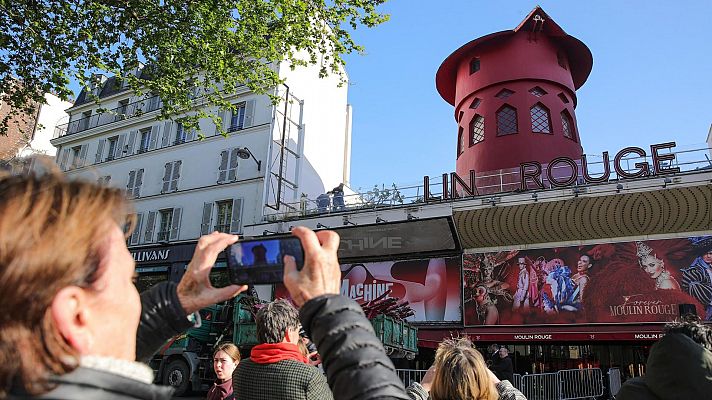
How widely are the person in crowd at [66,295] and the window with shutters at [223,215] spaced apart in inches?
841

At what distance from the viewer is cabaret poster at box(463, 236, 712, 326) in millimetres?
14148

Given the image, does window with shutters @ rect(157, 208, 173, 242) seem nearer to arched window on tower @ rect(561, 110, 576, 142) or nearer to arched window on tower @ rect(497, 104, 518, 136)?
arched window on tower @ rect(497, 104, 518, 136)

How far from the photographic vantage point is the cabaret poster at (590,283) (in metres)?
14.1

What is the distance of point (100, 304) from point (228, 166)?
2243 centimetres

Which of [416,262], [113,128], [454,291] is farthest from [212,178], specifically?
[454,291]

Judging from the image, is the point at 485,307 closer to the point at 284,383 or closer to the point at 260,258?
the point at 284,383

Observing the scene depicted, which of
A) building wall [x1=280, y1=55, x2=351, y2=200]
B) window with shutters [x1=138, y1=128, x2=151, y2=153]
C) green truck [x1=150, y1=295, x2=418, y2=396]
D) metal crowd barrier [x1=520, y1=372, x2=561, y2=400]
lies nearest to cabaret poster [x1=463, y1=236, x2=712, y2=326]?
metal crowd barrier [x1=520, y1=372, x2=561, y2=400]

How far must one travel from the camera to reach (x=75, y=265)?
0.97 m

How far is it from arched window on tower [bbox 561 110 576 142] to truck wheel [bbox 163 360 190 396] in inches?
625

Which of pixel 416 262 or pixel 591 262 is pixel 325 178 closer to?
pixel 416 262

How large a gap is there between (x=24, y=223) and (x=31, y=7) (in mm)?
11217

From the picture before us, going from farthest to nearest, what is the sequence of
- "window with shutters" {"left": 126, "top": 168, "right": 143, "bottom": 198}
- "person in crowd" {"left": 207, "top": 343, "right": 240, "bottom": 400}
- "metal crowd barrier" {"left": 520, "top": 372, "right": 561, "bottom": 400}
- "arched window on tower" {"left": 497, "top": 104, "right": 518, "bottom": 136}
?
"window with shutters" {"left": 126, "top": 168, "right": 143, "bottom": 198} < "arched window on tower" {"left": 497, "top": 104, "right": 518, "bottom": 136} < "metal crowd barrier" {"left": 520, "top": 372, "right": 561, "bottom": 400} < "person in crowd" {"left": 207, "top": 343, "right": 240, "bottom": 400}

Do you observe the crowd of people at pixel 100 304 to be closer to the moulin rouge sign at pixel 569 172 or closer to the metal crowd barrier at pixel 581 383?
the metal crowd barrier at pixel 581 383

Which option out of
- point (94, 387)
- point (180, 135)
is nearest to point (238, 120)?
point (180, 135)
